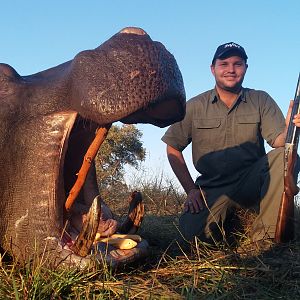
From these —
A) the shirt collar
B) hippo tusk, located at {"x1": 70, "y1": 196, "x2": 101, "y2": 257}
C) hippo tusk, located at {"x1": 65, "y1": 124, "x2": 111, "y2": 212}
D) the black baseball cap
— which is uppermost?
the black baseball cap

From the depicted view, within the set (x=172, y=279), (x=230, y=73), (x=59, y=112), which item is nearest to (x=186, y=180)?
(x=230, y=73)

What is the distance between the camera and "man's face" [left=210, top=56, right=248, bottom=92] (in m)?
5.29

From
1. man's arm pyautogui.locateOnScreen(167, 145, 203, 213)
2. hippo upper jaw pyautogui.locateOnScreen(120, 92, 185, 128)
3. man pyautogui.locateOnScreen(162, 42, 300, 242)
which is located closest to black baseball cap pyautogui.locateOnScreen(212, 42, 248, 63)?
man pyautogui.locateOnScreen(162, 42, 300, 242)

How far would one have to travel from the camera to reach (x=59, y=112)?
257 centimetres

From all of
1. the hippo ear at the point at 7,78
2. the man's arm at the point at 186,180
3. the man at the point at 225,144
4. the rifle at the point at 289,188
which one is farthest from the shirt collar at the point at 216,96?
the hippo ear at the point at 7,78

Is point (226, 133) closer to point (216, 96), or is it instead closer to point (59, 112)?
point (216, 96)

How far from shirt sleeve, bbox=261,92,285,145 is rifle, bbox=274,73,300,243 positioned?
849 mm

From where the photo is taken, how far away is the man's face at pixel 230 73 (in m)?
5.29

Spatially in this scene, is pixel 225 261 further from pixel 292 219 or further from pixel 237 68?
pixel 237 68

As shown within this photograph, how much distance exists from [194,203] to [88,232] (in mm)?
2523

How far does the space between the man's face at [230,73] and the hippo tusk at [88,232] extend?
3131 millimetres

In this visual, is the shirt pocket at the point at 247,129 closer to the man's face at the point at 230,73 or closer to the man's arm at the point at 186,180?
the man's face at the point at 230,73

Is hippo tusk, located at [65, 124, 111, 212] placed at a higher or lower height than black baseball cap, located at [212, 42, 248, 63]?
lower

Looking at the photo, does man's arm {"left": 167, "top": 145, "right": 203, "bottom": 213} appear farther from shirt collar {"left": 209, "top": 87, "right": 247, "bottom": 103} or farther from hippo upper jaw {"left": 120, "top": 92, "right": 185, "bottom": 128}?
hippo upper jaw {"left": 120, "top": 92, "right": 185, "bottom": 128}
